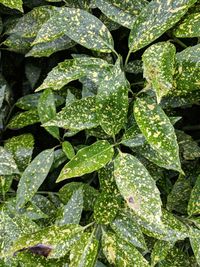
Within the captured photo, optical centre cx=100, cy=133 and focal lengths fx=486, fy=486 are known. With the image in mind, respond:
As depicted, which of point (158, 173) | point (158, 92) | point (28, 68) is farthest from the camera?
point (28, 68)

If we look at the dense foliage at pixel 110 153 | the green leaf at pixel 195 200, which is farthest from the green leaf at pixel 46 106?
the green leaf at pixel 195 200

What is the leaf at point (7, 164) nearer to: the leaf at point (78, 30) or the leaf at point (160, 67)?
the leaf at point (78, 30)

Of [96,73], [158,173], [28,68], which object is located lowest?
[158,173]

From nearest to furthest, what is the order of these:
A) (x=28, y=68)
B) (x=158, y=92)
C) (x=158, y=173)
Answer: (x=158, y=92), (x=158, y=173), (x=28, y=68)

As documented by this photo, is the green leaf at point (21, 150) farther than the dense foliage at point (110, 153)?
Yes

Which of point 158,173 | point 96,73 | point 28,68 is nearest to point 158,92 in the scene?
point 96,73

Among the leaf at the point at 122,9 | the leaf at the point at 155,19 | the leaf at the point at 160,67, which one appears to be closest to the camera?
the leaf at the point at 160,67

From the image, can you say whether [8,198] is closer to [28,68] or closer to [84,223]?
[84,223]

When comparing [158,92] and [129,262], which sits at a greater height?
[158,92]
